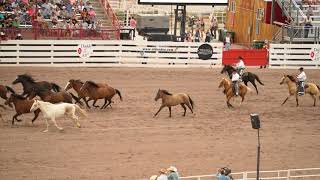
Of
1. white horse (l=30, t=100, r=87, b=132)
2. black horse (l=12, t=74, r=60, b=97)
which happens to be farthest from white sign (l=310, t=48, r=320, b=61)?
white horse (l=30, t=100, r=87, b=132)

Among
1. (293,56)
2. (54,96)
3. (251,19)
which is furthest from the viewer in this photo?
(251,19)

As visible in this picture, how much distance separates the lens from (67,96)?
21.8 m

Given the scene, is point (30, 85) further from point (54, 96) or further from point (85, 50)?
point (85, 50)

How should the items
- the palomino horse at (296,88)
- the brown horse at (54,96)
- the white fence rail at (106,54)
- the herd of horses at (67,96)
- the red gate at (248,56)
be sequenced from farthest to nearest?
the red gate at (248,56), the white fence rail at (106,54), the palomino horse at (296,88), the brown horse at (54,96), the herd of horses at (67,96)

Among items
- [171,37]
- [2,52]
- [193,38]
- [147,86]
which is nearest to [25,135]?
[147,86]

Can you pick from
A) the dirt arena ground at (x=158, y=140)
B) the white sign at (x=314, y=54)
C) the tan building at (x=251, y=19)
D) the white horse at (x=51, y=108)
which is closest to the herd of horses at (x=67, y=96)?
the white horse at (x=51, y=108)

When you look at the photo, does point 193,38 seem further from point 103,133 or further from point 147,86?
point 103,133

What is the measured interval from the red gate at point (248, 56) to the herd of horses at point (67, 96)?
7.72m

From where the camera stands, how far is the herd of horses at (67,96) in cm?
2019

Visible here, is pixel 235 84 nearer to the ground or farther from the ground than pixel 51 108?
farther from the ground

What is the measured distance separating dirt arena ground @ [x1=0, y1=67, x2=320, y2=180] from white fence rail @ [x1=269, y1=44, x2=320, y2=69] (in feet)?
21.2

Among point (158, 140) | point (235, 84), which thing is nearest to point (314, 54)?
point (235, 84)

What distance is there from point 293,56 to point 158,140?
1569 cm

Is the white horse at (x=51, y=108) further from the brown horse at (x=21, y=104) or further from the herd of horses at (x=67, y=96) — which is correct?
the brown horse at (x=21, y=104)
